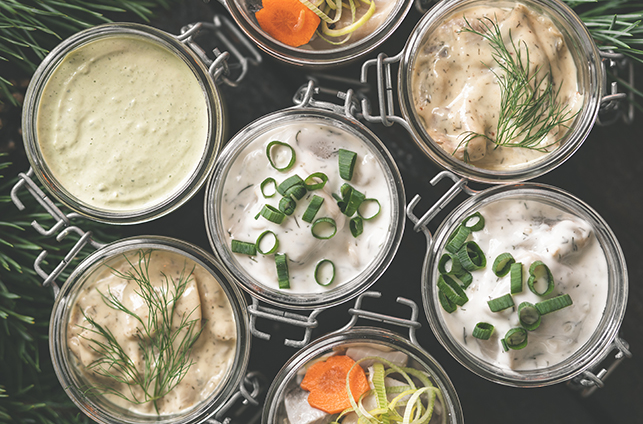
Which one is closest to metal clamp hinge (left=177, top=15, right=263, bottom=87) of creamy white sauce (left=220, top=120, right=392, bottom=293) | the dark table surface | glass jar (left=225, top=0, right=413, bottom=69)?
the dark table surface

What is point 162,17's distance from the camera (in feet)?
5.58

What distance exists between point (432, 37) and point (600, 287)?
93 centimetres

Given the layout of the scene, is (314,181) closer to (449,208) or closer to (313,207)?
(313,207)

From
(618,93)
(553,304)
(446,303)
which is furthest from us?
(618,93)

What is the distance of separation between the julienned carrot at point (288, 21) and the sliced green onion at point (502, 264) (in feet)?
2.90

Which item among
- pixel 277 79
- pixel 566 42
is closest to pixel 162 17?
pixel 277 79

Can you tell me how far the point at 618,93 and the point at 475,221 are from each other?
0.69 m

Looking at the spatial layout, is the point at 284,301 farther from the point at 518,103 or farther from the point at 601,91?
the point at 601,91

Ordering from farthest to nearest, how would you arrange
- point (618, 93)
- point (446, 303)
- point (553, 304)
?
point (618, 93) → point (446, 303) → point (553, 304)

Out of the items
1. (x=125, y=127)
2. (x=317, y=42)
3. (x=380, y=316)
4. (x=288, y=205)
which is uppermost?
(x=317, y=42)

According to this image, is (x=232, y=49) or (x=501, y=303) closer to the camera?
(x=501, y=303)

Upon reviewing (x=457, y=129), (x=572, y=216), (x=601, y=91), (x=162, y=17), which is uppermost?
(x=162, y=17)

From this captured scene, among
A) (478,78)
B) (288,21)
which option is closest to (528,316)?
(478,78)

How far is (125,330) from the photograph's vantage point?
1521mm
